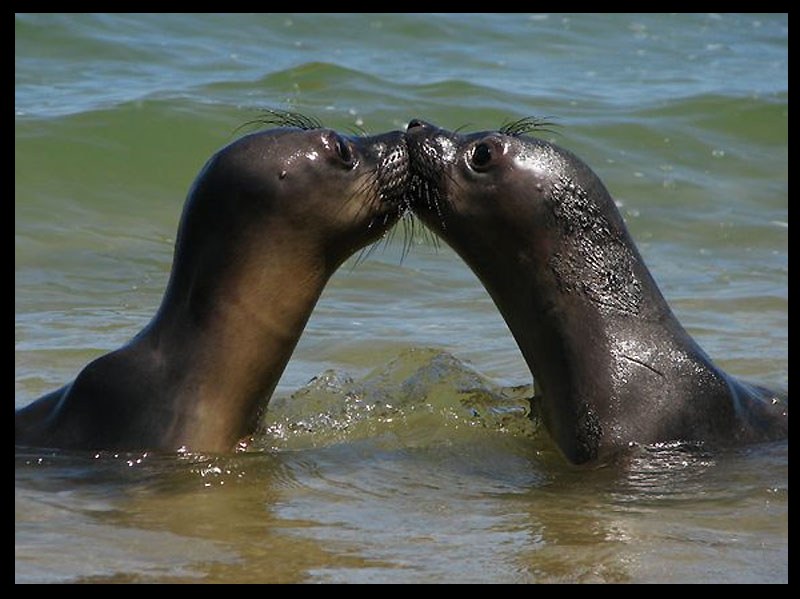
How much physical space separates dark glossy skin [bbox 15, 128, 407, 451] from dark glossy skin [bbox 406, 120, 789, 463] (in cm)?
24

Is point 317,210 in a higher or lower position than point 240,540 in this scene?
higher

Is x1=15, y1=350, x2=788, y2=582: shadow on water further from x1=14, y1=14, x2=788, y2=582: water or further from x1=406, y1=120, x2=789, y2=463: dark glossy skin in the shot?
x1=406, y1=120, x2=789, y2=463: dark glossy skin

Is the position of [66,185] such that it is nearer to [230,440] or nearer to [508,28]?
[230,440]

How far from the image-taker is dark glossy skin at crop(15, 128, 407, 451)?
6035 mm

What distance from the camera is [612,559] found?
4.91 meters

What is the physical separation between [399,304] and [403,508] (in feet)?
12.8

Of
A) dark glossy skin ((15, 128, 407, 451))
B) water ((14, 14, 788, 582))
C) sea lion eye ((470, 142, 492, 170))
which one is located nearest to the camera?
water ((14, 14, 788, 582))

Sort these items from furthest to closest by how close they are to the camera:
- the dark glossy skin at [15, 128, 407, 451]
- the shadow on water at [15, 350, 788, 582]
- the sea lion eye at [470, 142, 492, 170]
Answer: the sea lion eye at [470, 142, 492, 170] < the dark glossy skin at [15, 128, 407, 451] < the shadow on water at [15, 350, 788, 582]

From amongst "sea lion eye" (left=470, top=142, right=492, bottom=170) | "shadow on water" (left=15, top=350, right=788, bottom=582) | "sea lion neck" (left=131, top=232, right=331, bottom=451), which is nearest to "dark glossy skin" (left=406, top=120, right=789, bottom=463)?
"sea lion eye" (left=470, top=142, right=492, bottom=170)

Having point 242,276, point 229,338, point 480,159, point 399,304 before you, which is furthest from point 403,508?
point 399,304

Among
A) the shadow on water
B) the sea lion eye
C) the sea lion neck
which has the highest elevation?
the sea lion eye

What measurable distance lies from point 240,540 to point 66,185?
681 centimetres
